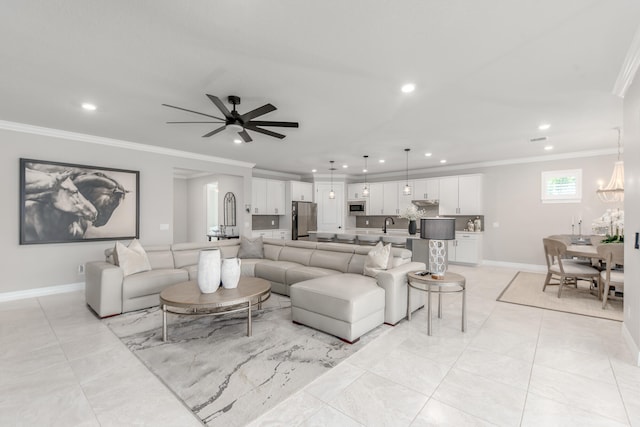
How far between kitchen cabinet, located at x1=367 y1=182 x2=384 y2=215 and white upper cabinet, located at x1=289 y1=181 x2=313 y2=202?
1.88 meters

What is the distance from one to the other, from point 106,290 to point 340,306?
113 inches

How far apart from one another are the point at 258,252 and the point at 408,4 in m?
4.44

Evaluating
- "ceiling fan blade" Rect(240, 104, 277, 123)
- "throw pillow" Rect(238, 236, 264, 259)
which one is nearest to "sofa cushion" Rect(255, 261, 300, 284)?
"throw pillow" Rect(238, 236, 264, 259)

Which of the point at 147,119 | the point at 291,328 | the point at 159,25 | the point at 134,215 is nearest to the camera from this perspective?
the point at 159,25

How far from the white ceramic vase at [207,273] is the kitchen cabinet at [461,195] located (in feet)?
21.1

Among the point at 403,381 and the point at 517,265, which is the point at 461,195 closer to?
the point at 517,265

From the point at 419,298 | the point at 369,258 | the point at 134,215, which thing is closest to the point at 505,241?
the point at 419,298

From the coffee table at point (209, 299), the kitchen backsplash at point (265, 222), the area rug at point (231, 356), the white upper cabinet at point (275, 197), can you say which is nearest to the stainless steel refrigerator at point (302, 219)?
the white upper cabinet at point (275, 197)

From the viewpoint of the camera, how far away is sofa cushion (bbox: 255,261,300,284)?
4.49 metres

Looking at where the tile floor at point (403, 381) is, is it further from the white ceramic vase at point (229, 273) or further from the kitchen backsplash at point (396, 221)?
the kitchen backsplash at point (396, 221)

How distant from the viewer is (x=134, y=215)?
5.39 meters

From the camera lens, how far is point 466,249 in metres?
7.21

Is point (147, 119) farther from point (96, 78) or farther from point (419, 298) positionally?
point (419, 298)

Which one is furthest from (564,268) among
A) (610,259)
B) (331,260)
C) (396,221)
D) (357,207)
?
(357,207)
